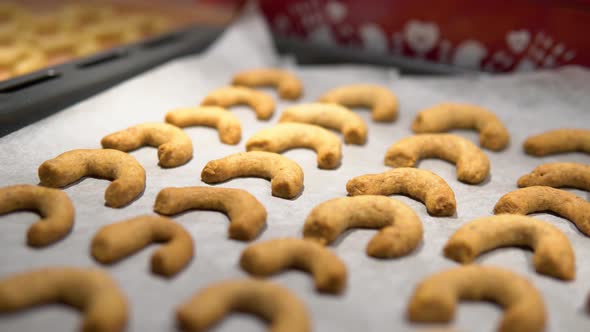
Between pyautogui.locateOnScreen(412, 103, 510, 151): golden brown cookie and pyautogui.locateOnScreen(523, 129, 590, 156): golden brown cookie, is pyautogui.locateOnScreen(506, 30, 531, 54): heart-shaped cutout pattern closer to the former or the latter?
pyautogui.locateOnScreen(412, 103, 510, 151): golden brown cookie

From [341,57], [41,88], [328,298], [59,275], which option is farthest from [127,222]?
[341,57]

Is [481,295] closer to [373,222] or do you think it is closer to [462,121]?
[373,222]

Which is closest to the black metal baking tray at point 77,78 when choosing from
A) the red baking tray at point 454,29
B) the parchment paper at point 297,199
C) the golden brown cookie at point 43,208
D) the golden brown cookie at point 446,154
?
the parchment paper at point 297,199

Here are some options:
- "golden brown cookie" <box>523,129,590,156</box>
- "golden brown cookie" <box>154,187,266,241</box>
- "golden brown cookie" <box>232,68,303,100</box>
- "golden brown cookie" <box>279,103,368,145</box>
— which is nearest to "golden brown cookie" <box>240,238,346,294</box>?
"golden brown cookie" <box>154,187,266,241</box>

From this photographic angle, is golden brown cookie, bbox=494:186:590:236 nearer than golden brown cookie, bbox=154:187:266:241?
No

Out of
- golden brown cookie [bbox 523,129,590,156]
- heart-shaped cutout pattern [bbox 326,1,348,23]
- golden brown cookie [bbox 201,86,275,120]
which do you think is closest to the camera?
golden brown cookie [bbox 523,129,590,156]

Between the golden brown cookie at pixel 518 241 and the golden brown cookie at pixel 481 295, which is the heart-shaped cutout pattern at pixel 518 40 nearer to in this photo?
the golden brown cookie at pixel 518 241

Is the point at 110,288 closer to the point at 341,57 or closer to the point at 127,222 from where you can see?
the point at 127,222

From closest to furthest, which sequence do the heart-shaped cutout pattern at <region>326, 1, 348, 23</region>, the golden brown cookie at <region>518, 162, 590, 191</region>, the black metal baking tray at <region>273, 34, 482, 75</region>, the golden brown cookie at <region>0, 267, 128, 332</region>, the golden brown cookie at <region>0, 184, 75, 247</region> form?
the golden brown cookie at <region>0, 267, 128, 332</region> < the golden brown cookie at <region>0, 184, 75, 247</region> < the golden brown cookie at <region>518, 162, 590, 191</region> < the black metal baking tray at <region>273, 34, 482, 75</region> < the heart-shaped cutout pattern at <region>326, 1, 348, 23</region>
